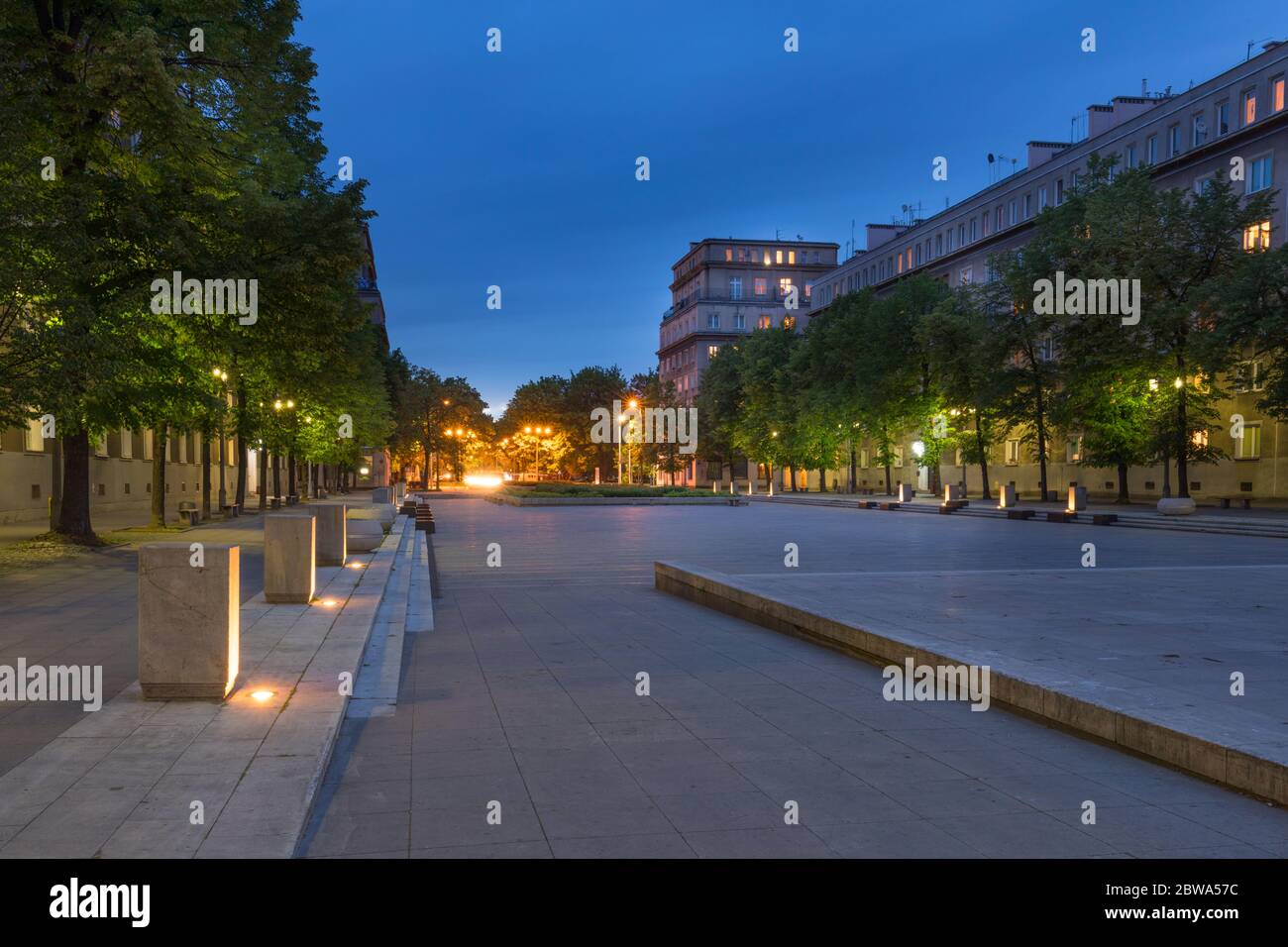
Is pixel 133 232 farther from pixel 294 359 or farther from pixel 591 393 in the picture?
pixel 591 393

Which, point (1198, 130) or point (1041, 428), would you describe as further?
point (1041, 428)

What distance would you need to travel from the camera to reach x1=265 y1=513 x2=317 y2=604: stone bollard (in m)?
11.4

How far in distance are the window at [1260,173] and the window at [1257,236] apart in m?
1.53

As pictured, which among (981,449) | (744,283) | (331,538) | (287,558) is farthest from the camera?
(744,283)

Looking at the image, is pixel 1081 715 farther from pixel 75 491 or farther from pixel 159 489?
pixel 159 489

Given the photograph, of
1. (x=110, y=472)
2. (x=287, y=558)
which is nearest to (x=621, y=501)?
(x=110, y=472)

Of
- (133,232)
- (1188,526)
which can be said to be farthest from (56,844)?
(1188,526)

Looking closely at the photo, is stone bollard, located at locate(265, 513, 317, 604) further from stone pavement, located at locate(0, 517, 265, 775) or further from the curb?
the curb

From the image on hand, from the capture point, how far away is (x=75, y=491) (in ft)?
64.9

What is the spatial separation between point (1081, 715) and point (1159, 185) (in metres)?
49.5

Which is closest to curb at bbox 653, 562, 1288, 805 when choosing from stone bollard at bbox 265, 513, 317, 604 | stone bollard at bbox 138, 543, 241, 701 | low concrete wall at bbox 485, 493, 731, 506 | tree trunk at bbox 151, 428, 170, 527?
stone bollard at bbox 265, 513, 317, 604

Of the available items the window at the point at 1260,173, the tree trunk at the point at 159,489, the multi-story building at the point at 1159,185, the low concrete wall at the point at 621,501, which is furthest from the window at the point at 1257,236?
the tree trunk at the point at 159,489

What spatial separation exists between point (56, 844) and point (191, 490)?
4805 cm

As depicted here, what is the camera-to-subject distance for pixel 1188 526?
97.1ft
